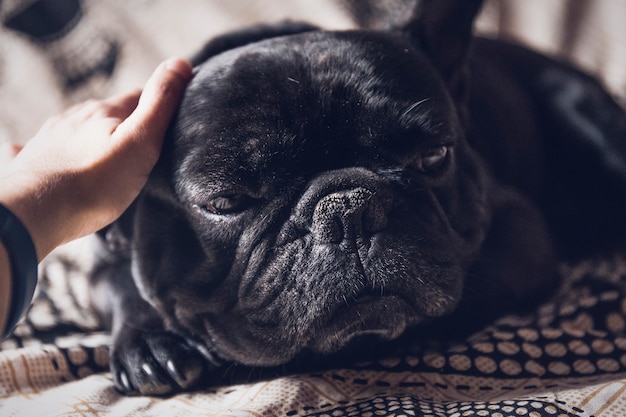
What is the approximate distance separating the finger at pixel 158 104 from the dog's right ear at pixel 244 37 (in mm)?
167

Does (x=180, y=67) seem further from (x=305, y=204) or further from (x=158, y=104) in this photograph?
(x=305, y=204)

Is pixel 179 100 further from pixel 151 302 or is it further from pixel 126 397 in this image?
pixel 126 397

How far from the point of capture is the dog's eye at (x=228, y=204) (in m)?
1.05

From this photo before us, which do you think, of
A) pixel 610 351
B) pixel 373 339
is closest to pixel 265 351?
pixel 373 339

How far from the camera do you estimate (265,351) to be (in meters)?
1.06

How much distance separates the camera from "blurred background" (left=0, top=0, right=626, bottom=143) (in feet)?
6.32

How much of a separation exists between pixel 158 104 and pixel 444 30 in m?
0.60

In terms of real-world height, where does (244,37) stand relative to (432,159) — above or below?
above

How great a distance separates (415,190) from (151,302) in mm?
497

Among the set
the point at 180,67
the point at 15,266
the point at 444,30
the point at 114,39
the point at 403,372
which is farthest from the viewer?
the point at 114,39

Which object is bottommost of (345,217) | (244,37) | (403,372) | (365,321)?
(403,372)

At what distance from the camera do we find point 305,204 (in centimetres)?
102

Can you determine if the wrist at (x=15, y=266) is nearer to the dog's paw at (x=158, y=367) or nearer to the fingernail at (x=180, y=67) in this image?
the dog's paw at (x=158, y=367)

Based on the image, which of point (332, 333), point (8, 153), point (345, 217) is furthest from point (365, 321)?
point (8, 153)
